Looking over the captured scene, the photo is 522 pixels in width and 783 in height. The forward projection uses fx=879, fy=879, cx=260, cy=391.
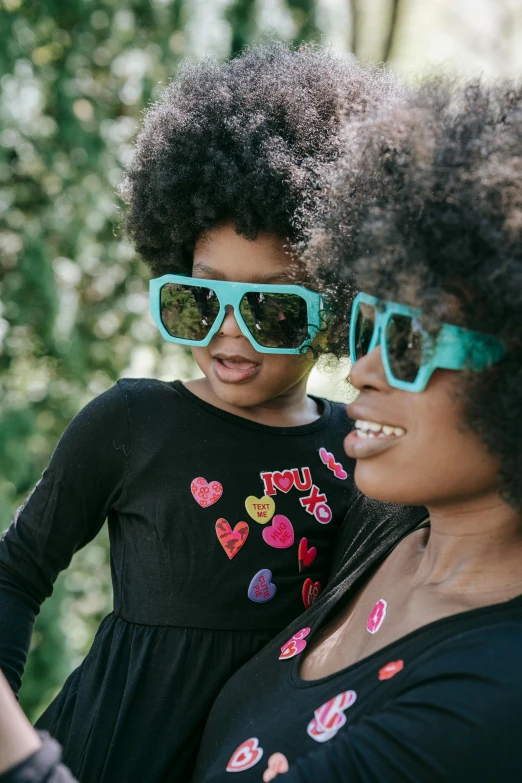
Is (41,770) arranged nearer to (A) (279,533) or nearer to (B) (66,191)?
(A) (279,533)

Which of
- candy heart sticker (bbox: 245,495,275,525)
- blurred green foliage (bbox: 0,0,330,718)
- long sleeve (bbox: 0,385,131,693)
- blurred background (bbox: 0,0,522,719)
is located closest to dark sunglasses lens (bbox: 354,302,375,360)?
candy heart sticker (bbox: 245,495,275,525)

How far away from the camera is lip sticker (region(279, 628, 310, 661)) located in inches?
68.8

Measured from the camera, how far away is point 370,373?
5.24 feet

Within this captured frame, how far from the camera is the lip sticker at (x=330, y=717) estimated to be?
1451 millimetres

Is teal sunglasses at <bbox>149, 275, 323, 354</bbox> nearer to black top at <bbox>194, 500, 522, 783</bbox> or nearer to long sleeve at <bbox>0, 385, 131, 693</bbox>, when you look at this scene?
long sleeve at <bbox>0, 385, 131, 693</bbox>

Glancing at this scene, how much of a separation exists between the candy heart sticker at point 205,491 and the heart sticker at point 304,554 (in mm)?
232

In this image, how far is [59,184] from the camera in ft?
12.4

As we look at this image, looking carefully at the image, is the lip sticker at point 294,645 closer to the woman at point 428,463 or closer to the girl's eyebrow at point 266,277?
the woman at point 428,463

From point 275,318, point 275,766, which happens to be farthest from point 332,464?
point 275,766

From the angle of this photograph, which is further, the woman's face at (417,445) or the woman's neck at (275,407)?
the woman's neck at (275,407)

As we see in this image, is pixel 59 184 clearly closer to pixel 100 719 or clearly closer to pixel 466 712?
pixel 100 719

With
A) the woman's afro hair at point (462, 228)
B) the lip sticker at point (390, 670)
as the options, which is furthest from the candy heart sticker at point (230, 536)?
the woman's afro hair at point (462, 228)

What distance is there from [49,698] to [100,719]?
212 centimetres

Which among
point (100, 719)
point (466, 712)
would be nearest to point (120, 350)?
point (100, 719)
